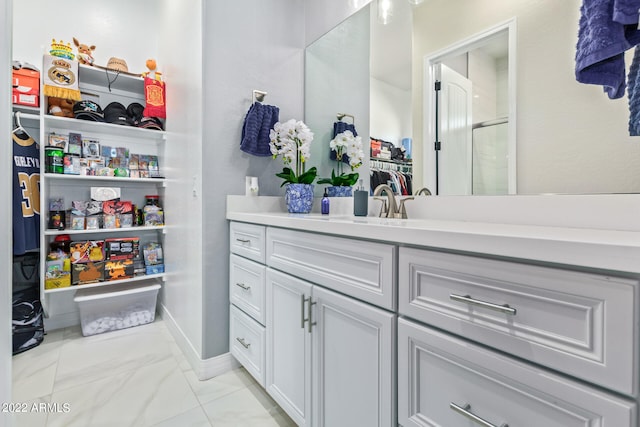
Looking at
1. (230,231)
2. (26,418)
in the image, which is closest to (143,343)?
(26,418)

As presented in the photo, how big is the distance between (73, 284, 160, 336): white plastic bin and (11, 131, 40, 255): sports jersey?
522 millimetres

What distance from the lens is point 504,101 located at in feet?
3.57

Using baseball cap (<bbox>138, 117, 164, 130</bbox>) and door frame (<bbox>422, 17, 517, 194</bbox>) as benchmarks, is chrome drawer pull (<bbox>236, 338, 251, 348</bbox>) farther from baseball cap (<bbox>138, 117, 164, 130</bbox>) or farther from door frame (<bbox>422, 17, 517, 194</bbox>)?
baseball cap (<bbox>138, 117, 164, 130</bbox>)

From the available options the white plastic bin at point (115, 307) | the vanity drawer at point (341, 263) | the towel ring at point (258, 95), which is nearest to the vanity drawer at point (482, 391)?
the vanity drawer at point (341, 263)

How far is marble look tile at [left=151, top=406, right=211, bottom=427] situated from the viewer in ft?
4.55

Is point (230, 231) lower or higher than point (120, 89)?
lower

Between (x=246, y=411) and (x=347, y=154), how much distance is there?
1.49 meters

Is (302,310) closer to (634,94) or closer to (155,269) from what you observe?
(634,94)

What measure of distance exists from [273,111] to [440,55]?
1023mm

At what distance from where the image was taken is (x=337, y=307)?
1.03 metres

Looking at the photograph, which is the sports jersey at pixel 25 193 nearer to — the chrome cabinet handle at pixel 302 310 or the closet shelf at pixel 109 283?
the closet shelf at pixel 109 283

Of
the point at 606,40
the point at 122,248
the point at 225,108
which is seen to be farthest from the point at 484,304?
the point at 122,248

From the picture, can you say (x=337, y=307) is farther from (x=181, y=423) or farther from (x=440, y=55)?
(x=440, y=55)

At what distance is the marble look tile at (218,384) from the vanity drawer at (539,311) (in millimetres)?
1342
